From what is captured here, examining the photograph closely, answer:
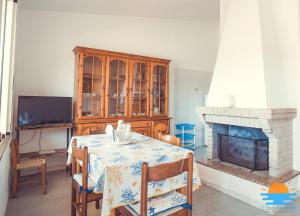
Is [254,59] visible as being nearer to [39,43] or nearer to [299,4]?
[299,4]

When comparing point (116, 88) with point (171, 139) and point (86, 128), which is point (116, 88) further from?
point (171, 139)

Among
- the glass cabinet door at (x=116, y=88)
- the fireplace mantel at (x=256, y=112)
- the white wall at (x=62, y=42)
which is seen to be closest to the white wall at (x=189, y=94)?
the white wall at (x=62, y=42)

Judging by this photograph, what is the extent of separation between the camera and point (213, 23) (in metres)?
5.33

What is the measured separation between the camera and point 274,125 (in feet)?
8.46

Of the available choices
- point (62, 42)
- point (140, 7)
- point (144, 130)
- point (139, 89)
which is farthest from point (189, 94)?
point (62, 42)

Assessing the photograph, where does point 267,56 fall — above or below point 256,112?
above

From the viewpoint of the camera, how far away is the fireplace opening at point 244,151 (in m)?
2.89

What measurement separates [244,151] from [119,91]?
7.51 feet

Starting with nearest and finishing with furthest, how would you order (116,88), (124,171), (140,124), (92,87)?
(124,171) < (92,87) < (116,88) < (140,124)

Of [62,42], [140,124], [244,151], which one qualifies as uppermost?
[62,42]

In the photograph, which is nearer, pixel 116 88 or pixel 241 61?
pixel 241 61

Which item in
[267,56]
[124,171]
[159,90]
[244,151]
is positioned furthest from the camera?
[159,90]

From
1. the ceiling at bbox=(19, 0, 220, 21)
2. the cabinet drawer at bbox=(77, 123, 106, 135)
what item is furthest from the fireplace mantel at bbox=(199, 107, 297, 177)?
the ceiling at bbox=(19, 0, 220, 21)

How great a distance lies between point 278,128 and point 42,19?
390cm
